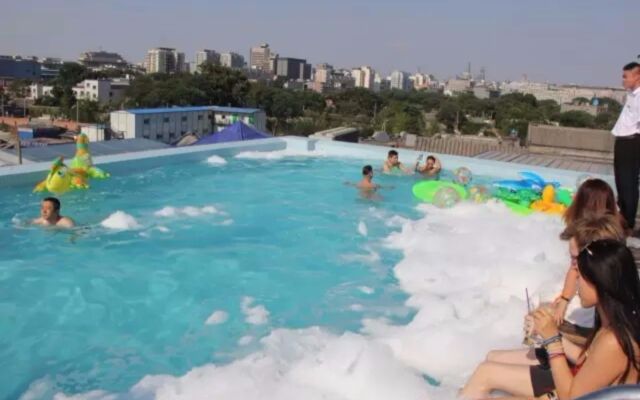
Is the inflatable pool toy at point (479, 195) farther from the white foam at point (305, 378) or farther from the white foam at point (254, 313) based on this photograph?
the white foam at point (305, 378)

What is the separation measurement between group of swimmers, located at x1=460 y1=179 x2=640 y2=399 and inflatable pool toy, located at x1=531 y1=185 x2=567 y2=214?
5022mm

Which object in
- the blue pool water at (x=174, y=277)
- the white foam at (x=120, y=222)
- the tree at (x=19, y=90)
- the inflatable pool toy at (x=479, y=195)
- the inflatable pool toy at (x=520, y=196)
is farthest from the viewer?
the tree at (x=19, y=90)

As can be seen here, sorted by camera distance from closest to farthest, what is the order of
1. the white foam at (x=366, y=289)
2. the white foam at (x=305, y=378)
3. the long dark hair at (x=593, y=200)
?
the white foam at (x=305, y=378), the long dark hair at (x=593, y=200), the white foam at (x=366, y=289)

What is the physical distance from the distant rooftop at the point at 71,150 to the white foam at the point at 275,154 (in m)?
1.78

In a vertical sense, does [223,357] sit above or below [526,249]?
below

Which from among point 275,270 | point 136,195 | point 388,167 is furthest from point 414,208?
point 136,195

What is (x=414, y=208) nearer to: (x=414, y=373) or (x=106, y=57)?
(x=414, y=373)

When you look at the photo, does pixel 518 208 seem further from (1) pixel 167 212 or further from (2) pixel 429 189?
(1) pixel 167 212

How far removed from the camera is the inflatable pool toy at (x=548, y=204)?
7645 millimetres

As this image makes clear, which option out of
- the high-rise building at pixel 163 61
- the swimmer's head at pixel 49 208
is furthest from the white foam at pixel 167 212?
the high-rise building at pixel 163 61

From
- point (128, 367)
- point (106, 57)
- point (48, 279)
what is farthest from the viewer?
point (106, 57)

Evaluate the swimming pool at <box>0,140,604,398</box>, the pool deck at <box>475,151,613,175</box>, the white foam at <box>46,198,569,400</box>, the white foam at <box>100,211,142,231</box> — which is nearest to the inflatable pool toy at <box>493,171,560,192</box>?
the swimming pool at <box>0,140,604,398</box>

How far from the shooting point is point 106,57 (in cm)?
19850

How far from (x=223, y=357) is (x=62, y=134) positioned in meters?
56.6
